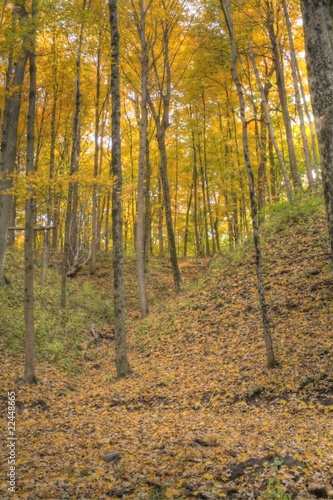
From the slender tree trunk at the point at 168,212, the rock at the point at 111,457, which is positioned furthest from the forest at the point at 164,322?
the slender tree trunk at the point at 168,212

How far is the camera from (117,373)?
9.63 metres

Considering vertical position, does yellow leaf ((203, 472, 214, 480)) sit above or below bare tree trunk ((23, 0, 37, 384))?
below

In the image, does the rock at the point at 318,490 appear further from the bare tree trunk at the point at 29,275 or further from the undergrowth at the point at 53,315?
the undergrowth at the point at 53,315

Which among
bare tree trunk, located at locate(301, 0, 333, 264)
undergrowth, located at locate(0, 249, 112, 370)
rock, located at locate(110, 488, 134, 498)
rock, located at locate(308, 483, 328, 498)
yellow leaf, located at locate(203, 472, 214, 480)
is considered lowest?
rock, located at locate(110, 488, 134, 498)

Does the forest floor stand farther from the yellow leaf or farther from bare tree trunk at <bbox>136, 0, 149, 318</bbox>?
bare tree trunk at <bbox>136, 0, 149, 318</bbox>

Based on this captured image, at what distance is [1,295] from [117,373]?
16.9ft

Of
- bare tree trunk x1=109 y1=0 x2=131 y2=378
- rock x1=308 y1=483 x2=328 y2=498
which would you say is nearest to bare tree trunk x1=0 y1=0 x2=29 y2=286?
bare tree trunk x1=109 y1=0 x2=131 y2=378

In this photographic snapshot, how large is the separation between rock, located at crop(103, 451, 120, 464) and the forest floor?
1cm

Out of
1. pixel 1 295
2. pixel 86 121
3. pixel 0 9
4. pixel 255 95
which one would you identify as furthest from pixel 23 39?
pixel 255 95

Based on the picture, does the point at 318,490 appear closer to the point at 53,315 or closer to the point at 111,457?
the point at 111,457

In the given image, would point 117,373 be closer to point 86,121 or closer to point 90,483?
point 90,483

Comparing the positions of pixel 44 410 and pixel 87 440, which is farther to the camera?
pixel 44 410

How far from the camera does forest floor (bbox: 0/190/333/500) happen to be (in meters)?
4.23

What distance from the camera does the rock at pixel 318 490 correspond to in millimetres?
3637
